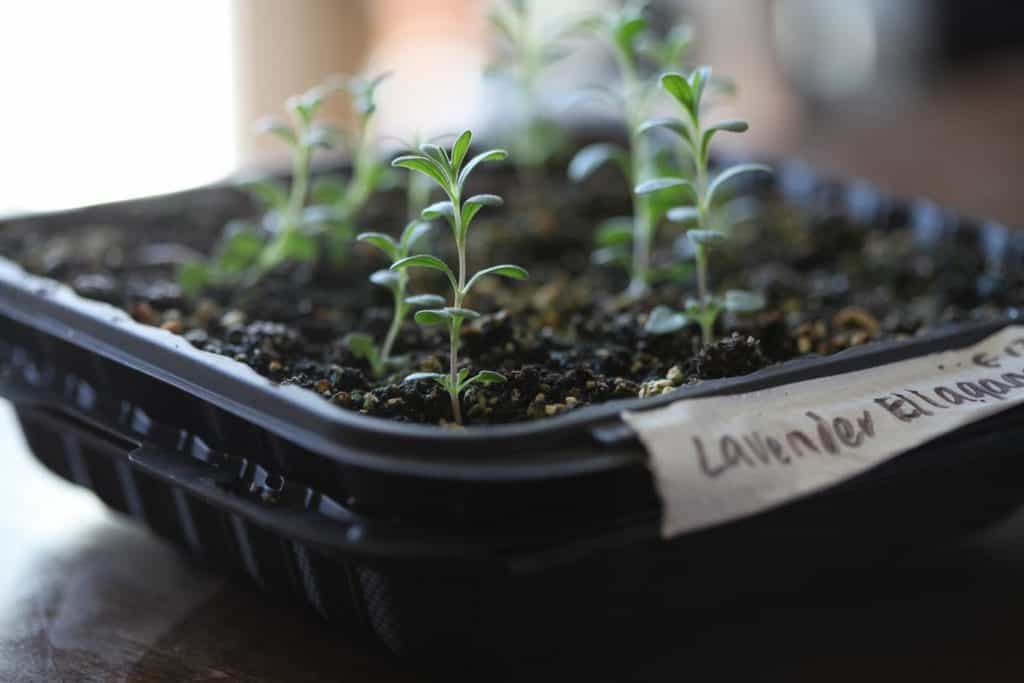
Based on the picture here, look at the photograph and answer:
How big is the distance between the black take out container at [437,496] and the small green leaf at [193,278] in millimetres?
162

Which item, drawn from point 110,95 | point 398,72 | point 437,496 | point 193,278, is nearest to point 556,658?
point 437,496

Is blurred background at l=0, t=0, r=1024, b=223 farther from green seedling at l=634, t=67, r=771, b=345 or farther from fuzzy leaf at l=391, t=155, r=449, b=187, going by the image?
fuzzy leaf at l=391, t=155, r=449, b=187

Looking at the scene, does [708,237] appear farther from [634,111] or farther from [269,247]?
[269,247]

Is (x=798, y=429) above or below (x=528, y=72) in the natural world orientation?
below

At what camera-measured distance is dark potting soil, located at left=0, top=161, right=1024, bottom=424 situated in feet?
2.49

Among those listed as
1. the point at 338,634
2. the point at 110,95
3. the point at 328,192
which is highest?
the point at 110,95

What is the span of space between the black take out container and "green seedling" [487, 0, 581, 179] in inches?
20.8

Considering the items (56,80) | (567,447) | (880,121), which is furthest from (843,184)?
(56,80)

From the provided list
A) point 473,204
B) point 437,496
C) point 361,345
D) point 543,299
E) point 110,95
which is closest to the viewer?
point 437,496

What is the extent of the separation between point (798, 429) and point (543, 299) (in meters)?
0.41

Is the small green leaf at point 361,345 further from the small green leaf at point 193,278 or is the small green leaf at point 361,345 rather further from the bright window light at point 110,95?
the bright window light at point 110,95

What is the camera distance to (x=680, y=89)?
0.79 metres

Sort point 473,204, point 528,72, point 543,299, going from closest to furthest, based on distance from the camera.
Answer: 1. point 473,204
2. point 543,299
3. point 528,72

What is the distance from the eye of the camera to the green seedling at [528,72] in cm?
116
